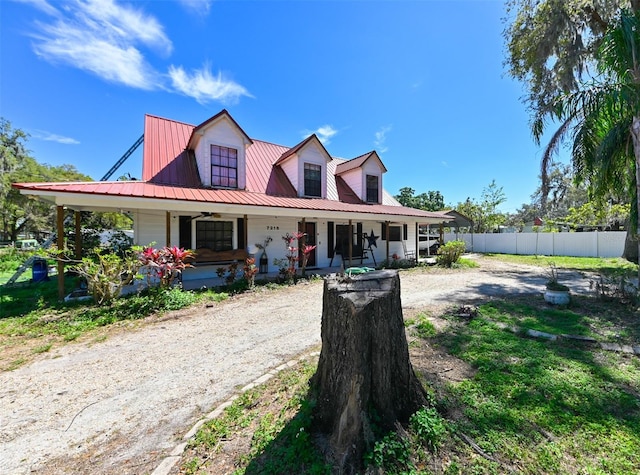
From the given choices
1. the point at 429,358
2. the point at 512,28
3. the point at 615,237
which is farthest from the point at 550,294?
the point at 615,237

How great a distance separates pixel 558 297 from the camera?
6012mm

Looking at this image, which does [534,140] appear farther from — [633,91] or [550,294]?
[550,294]

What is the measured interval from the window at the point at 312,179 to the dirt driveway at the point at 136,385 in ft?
26.0

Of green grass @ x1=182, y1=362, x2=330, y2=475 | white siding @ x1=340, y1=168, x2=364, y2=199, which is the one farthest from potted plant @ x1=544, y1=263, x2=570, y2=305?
white siding @ x1=340, y1=168, x2=364, y2=199

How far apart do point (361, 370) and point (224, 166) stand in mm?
10374

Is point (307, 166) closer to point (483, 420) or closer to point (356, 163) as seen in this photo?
point (356, 163)

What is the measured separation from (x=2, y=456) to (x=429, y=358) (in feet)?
14.2

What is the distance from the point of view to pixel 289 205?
31.9 feet

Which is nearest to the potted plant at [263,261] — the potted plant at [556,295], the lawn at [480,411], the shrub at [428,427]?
the lawn at [480,411]

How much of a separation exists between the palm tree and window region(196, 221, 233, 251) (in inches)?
423

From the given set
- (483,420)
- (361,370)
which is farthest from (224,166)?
(483,420)

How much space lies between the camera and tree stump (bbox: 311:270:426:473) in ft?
6.70

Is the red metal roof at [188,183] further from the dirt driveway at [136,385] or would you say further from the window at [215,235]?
the dirt driveway at [136,385]

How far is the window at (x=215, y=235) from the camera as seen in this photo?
10.1 m
